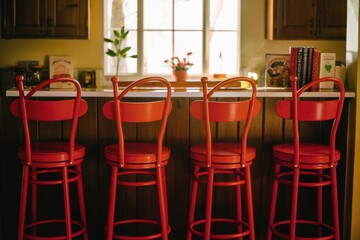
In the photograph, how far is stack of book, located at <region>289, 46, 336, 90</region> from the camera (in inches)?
153

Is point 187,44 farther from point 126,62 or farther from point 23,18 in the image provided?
point 23,18

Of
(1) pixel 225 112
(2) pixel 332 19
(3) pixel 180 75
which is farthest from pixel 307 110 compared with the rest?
(2) pixel 332 19

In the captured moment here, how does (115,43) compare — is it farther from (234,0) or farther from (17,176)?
(17,176)

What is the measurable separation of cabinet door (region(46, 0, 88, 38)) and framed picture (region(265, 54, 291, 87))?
1.81 metres

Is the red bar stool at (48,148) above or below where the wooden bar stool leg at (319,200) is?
above

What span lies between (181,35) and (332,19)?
1582 millimetres

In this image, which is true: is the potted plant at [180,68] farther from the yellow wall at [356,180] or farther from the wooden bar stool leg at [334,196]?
the wooden bar stool leg at [334,196]

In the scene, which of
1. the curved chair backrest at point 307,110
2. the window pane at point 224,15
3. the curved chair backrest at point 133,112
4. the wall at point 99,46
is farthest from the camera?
the window pane at point 224,15

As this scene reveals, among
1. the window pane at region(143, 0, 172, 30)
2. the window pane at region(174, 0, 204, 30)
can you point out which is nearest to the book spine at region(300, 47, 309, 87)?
the window pane at region(174, 0, 204, 30)

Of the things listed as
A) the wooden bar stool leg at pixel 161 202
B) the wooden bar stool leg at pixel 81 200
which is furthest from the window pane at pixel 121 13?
the wooden bar stool leg at pixel 161 202

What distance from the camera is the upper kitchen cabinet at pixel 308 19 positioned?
573cm

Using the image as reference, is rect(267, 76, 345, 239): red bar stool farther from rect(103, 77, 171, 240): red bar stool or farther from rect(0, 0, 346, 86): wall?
rect(0, 0, 346, 86): wall

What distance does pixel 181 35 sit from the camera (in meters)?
6.25

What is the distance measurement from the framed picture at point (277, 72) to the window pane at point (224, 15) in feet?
4.11
